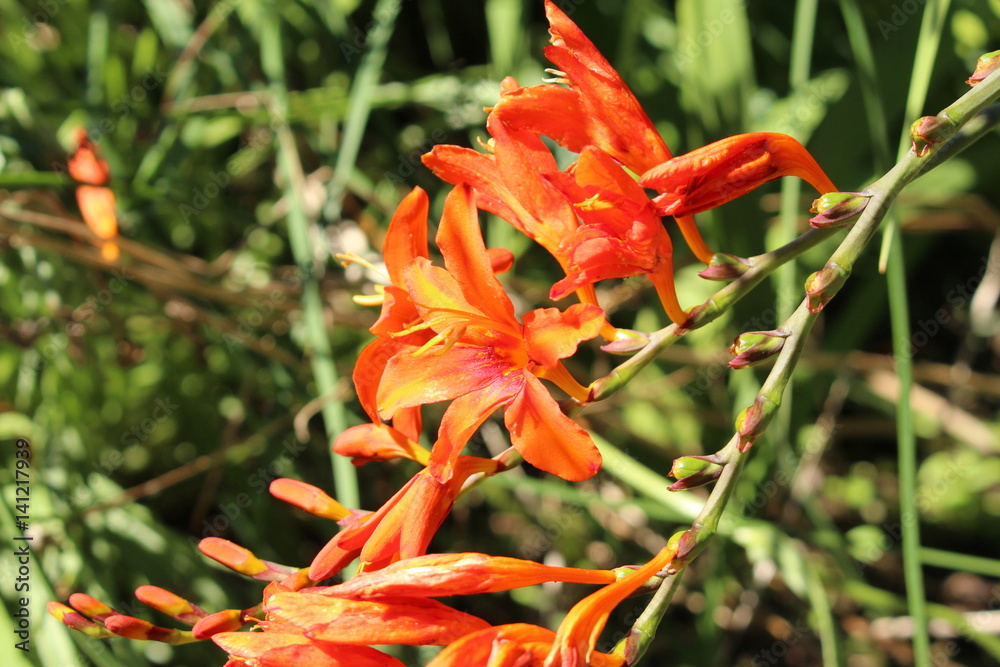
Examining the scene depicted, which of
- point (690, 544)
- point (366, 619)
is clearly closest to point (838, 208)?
point (690, 544)

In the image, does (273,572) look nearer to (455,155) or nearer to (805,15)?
(455,155)

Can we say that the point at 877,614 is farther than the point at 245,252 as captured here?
No

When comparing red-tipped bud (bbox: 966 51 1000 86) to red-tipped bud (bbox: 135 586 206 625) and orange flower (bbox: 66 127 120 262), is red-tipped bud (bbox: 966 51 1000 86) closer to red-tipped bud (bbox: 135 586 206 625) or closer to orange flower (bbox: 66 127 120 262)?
red-tipped bud (bbox: 135 586 206 625)

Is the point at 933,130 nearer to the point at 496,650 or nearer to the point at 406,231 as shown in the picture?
the point at 406,231

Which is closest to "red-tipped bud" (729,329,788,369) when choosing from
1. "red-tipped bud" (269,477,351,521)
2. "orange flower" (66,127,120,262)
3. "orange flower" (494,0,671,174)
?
"orange flower" (494,0,671,174)

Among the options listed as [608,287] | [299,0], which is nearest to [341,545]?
[608,287]
